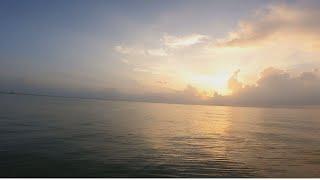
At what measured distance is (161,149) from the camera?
143ft

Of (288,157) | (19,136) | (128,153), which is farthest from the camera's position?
(19,136)

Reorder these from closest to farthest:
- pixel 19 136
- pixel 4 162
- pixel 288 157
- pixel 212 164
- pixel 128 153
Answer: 1. pixel 4 162
2. pixel 212 164
3. pixel 128 153
4. pixel 288 157
5. pixel 19 136

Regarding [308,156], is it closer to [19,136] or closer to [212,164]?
[212,164]

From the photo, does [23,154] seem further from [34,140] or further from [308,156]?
[308,156]

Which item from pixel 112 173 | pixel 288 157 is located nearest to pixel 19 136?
pixel 112 173

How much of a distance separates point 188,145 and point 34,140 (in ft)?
82.7

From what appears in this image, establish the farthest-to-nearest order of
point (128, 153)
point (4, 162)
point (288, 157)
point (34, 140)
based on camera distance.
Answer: point (34, 140) → point (288, 157) → point (128, 153) → point (4, 162)

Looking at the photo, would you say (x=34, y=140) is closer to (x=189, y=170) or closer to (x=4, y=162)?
(x=4, y=162)

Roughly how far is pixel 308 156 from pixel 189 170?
23080mm

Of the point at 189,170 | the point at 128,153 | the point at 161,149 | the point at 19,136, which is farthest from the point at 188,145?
the point at 19,136

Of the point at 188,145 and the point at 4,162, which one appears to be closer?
the point at 4,162

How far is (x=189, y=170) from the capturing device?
31.5m

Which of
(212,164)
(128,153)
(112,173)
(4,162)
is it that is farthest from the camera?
(128,153)

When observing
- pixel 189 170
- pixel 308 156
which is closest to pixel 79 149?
pixel 189 170
